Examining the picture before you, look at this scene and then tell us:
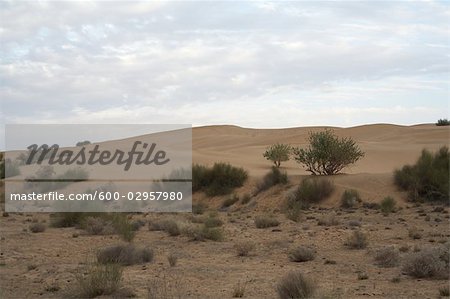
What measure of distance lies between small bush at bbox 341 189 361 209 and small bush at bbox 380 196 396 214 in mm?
1432

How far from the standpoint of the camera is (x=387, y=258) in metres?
14.0

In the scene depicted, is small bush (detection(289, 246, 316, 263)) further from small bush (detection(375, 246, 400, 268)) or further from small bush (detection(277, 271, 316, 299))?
small bush (detection(277, 271, 316, 299))

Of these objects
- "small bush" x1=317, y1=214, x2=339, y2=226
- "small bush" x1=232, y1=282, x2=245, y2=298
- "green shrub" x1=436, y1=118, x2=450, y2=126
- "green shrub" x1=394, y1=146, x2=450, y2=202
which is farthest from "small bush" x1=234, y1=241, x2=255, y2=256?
"green shrub" x1=436, y1=118, x2=450, y2=126

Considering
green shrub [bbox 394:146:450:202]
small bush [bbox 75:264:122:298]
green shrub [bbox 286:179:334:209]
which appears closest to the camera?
small bush [bbox 75:264:122:298]

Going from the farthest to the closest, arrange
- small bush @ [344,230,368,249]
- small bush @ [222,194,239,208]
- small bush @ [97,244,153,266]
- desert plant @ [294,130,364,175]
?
desert plant @ [294,130,364,175], small bush @ [222,194,239,208], small bush @ [344,230,368,249], small bush @ [97,244,153,266]

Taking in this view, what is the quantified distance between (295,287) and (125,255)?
5686 mm

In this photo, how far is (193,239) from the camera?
62.4ft

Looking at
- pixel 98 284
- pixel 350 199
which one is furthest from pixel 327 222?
pixel 98 284

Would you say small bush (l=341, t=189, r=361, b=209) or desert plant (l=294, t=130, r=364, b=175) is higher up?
desert plant (l=294, t=130, r=364, b=175)

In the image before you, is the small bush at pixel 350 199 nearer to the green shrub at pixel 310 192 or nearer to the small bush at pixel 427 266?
the green shrub at pixel 310 192

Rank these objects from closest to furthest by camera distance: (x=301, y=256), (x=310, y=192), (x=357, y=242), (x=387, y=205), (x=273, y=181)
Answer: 1. (x=301, y=256)
2. (x=357, y=242)
3. (x=387, y=205)
4. (x=310, y=192)
5. (x=273, y=181)

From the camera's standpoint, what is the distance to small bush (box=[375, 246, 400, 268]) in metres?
13.8

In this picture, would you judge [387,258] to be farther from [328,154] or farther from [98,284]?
[328,154]

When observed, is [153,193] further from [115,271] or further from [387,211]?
[115,271]
